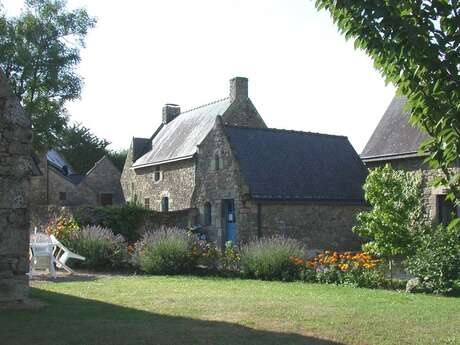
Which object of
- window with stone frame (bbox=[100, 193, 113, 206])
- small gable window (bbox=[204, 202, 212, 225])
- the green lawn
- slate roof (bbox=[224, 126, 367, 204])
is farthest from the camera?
window with stone frame (bbox=[100, 193, 113, 206])

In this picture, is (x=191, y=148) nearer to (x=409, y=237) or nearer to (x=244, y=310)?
(x=409, y=237)

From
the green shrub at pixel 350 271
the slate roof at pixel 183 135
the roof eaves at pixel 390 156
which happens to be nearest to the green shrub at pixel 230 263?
the green shrub at pixel 350 271

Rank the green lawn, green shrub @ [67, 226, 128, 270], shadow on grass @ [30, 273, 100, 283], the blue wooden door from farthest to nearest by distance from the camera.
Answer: the blue wooden door < green shrub @ [67, 226, 128, 270] < shadow on grass @ [30, 273, 100, 283] < the green lawn

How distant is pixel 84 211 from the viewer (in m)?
19.8

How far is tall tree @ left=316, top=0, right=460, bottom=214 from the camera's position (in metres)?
3.76

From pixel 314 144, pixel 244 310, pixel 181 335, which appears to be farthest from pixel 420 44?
pixel 314 144

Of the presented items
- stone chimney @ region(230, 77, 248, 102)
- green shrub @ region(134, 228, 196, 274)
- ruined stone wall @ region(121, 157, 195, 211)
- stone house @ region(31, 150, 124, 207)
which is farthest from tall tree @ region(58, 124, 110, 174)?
green shrub @ region(134, 228, 196, 274)

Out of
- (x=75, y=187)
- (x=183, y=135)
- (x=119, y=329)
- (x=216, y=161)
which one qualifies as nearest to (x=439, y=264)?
(x=119, y=329)

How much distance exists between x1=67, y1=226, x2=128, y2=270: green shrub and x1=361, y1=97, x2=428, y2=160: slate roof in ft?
32.2

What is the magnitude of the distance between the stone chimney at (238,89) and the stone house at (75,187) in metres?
12.8

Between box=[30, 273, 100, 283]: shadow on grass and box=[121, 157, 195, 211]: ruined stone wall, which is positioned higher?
box=[121, 157, 195, 211]: ruined stone wall

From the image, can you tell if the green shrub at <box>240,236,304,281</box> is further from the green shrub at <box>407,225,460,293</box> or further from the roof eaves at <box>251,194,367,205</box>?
the roof eaves at <box>251,194,367,205</box>

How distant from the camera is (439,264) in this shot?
11.4 m

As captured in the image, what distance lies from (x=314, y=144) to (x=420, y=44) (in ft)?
65.2
